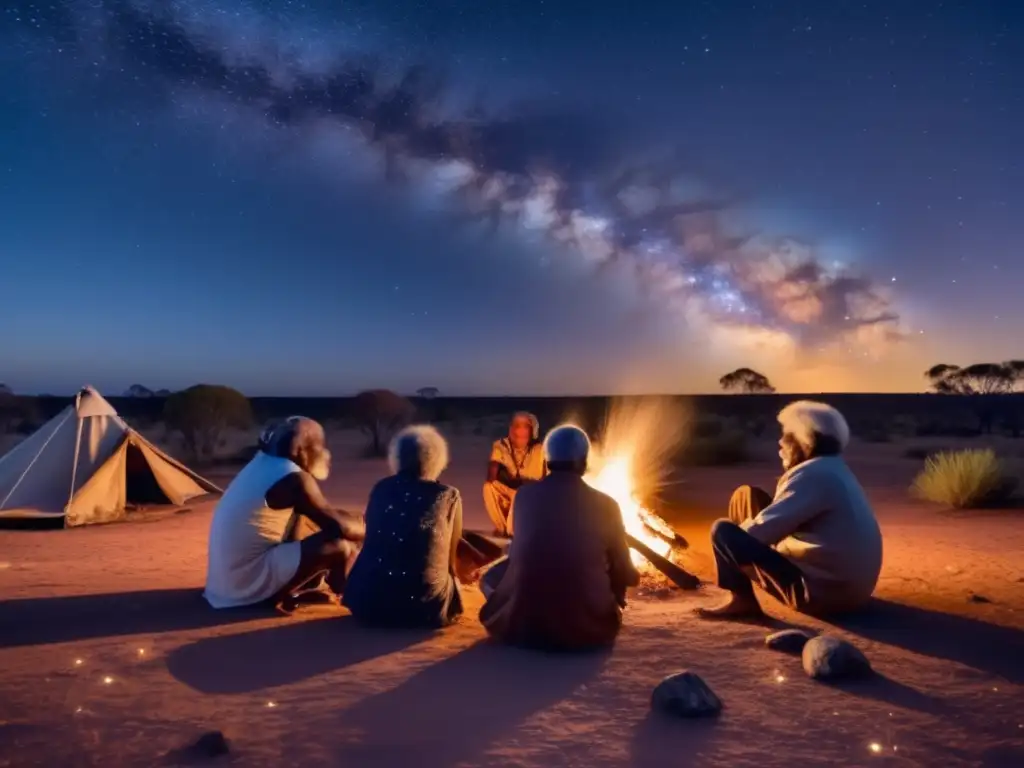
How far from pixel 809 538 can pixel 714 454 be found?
616 inches

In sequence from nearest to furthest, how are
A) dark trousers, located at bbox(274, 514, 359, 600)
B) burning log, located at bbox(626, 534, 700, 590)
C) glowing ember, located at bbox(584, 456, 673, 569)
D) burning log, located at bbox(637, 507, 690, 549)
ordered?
dark trousers, located at bbox(274, 514, 359, 600), burning log, located at bbox(626, 534, 700, 590), glowing ember, located at bbox(584, 456, 673, 569), burning log, located at bbox(637, 507, 690, 549)

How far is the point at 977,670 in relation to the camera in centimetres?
553

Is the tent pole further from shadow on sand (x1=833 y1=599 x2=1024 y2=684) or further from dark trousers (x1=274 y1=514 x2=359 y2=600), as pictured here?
shadow on sand (x1=833 y1=599 x2=1024 y2=684)

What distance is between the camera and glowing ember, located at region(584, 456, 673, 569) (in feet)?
28.4

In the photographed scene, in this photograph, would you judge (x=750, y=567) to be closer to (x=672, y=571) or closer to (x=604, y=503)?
(x=672, y=571)

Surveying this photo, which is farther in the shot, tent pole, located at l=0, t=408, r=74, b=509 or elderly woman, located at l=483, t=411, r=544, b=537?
tent pole, located at l=0, t=408, r=74, b=509

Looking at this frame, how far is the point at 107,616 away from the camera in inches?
267

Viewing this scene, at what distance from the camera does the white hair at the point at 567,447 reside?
18.7 ft

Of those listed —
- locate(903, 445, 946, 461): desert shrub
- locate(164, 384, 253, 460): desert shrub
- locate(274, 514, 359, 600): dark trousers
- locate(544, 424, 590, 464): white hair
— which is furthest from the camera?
locate(164, 384, 253, 460): desert shrub

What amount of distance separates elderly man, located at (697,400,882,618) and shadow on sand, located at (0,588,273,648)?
349 cm

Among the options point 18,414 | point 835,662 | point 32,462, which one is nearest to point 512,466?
point 835,662

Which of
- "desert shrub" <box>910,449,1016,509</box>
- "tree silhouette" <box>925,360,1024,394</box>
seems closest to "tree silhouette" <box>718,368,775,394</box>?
"tree silhouette" <box>925,360,1024,394</box>

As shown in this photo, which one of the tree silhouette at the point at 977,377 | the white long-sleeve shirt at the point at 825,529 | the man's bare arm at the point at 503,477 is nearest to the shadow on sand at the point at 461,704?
the white long-sleeve shirt at the point at 825,529

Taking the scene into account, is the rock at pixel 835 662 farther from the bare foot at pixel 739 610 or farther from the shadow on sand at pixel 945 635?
the bare foot at pixel 739 610
